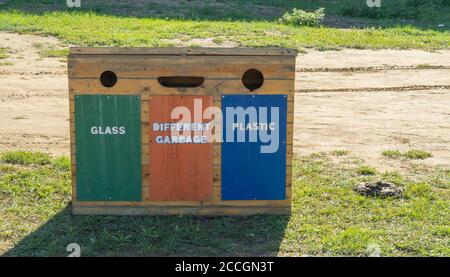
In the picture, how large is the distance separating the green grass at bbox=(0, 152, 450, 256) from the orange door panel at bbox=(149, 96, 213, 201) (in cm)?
23

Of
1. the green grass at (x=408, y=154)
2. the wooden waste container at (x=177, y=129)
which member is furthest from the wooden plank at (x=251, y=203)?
the green grass at (x=408, y=154)

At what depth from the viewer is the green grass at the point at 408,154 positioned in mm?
8961

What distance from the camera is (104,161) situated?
21.7 ft

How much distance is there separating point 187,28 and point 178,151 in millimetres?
11680

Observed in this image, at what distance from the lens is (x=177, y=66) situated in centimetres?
650

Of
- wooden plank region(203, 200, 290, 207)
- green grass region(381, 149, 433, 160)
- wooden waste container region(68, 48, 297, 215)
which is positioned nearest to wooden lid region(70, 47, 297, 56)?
wooden waste container region(68, 48, 297, 215)

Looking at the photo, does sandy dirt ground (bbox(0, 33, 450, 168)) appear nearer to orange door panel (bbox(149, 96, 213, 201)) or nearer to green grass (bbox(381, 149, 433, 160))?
green grass (bbox(381, 149, 433, 160))

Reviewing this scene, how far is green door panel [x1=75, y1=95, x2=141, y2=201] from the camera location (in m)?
6.56

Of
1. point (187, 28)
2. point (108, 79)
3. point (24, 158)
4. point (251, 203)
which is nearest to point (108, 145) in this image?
point (108, 79)

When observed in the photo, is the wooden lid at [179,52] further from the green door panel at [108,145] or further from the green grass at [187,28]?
the green grass at [187,28]

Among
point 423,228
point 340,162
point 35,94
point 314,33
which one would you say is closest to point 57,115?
point 35,94

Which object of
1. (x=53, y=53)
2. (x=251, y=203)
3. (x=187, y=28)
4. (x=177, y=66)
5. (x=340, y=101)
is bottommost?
(x=340, y=101)

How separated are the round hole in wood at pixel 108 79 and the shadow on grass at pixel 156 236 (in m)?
1.00

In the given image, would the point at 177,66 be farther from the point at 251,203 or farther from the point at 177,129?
the point at 251,203
